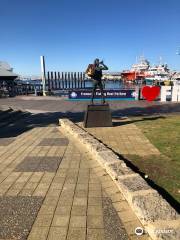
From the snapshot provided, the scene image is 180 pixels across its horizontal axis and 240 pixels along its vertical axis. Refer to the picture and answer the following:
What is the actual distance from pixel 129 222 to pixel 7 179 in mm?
3082

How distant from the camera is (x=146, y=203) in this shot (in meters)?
4.21

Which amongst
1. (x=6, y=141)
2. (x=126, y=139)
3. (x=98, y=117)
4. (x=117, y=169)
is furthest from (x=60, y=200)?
(x=98, y=117)

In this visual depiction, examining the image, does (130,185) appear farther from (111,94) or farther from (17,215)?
(111,94)

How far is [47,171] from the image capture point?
6.51m

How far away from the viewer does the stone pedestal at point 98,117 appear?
40.5 ft

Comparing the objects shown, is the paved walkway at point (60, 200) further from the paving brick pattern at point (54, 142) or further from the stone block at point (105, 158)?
the paving brick pattern at point (54, 142)

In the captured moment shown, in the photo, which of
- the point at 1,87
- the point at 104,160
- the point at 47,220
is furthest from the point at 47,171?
the point at 1,87

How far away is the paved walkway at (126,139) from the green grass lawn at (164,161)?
0.91 feet

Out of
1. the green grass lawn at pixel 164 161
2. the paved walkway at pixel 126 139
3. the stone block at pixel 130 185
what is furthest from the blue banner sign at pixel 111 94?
the stone block at pixel 130 185

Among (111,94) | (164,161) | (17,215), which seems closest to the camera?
(17,215)

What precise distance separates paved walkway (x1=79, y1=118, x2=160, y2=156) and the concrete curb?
69.7 inches

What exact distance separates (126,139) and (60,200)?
17.1ft

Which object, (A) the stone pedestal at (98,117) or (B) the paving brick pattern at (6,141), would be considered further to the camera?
(A) the stone pedestal at (98,117)

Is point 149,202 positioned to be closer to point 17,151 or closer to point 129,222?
point 129,222
